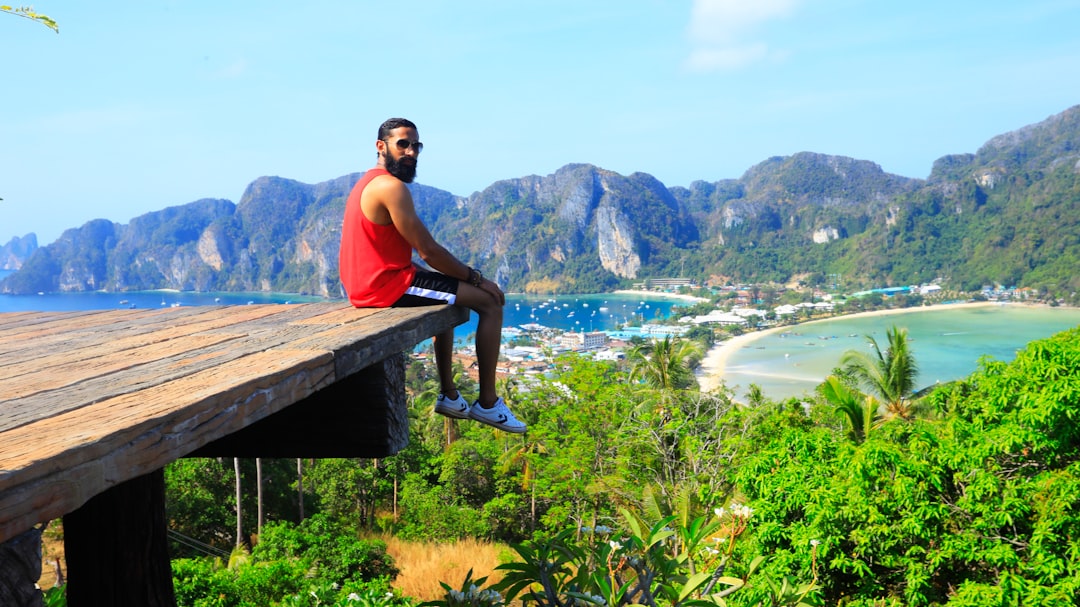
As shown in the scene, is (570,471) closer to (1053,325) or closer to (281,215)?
(1053,325)

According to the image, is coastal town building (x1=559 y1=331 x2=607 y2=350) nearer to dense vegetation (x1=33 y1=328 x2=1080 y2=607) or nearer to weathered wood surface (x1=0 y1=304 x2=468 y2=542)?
dense vegetation (x1=33 y1=328 x2=1080 y2=607)

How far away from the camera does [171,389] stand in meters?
1.05

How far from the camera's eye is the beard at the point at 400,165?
2.74m

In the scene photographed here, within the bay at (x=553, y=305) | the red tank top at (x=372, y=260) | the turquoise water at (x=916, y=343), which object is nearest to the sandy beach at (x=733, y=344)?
the turquoise water at (x=916, y=343)

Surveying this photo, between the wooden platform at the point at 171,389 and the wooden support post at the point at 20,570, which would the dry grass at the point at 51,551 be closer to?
the wooden platform at the point at 171,389

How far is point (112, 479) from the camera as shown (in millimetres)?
760

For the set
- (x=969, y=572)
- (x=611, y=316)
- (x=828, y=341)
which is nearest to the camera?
(x=969, y=572)

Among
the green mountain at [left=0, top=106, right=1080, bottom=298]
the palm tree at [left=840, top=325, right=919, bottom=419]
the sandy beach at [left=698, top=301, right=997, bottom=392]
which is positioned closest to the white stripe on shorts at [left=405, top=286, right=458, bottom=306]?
the palm tree at [left=840, top=325, right=919, bottom=419]

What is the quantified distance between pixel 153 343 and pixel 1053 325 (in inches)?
3973

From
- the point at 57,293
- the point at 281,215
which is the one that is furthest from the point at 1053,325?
the point at 57,293

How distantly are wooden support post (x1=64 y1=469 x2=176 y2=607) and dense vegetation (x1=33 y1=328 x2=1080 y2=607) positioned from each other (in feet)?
5.44

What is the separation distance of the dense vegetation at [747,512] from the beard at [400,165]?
5.46 feet

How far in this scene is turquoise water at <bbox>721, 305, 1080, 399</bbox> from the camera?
63500 mm

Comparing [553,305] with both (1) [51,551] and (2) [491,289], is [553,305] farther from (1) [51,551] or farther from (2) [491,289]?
(2) [491,289]
